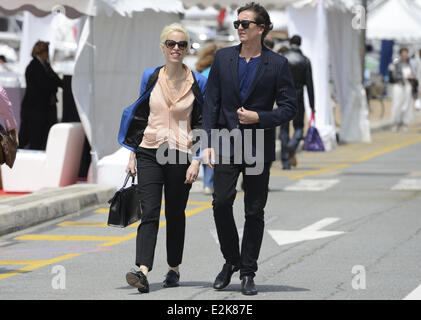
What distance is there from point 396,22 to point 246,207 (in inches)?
1030

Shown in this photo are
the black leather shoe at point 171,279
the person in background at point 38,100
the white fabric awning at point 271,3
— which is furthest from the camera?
the white fabric awning at point 271,3

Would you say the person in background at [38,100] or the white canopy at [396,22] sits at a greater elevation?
the white canopy at [396,22]

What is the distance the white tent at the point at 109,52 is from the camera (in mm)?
14359

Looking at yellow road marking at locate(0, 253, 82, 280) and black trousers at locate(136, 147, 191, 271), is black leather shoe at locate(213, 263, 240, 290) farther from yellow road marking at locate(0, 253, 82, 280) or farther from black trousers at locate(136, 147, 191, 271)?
yellow road marking at locate(0, 253, 82, 280)

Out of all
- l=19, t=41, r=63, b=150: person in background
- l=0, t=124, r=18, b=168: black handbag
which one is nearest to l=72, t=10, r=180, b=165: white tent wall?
l=19, t=41, r=63, b=150: person in background

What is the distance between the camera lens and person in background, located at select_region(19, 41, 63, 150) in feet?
54.0

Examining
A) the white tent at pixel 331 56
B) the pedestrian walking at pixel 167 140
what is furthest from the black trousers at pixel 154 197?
the white tent at pixel 331 56

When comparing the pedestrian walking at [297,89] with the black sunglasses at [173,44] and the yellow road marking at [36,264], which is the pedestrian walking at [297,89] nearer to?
the yellow road marking at [36,264]

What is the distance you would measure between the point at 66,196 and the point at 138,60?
141 inches

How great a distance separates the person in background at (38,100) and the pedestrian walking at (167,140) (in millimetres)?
8555

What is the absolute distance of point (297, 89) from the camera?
656 inches

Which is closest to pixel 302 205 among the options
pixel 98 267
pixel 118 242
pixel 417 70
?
pixel 118 242

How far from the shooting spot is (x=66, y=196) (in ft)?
41.5

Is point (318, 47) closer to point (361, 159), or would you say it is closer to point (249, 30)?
point (361, 159)
